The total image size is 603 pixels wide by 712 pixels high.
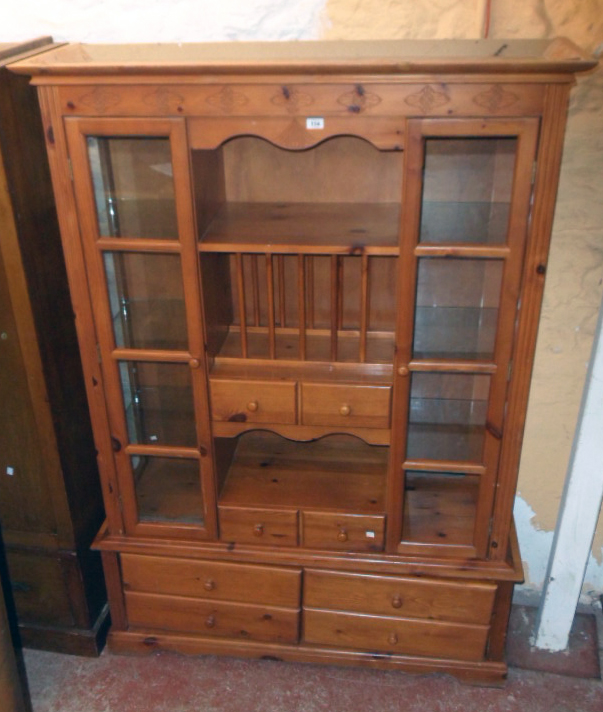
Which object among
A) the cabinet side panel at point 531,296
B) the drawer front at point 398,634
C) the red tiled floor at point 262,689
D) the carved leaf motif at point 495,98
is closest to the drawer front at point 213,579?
the drawer front at point 398,634

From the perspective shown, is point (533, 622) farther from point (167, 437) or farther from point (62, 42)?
point (62, 42)

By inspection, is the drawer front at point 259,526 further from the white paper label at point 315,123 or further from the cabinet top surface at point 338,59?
the cabinet top surface at point 338,59

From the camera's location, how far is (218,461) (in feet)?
6.15

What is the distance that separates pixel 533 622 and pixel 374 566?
0.72 metres

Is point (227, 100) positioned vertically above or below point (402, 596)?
above

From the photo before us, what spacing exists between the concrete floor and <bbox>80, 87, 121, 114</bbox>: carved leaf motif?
1.60 m

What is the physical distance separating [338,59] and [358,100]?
0.30 ft

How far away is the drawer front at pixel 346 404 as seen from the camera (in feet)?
5.50

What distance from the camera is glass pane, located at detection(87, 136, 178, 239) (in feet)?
4.96

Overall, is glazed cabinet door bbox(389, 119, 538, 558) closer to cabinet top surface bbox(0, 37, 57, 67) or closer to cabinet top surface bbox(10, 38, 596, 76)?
cabinet top surface bbox(10, 38, 596, 76)

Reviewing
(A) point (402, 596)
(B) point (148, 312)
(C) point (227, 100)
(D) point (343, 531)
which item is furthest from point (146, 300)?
(A) point (402, 596)

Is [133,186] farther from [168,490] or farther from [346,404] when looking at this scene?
[168,490]

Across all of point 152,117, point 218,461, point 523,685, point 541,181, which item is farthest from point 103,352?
point 523,685

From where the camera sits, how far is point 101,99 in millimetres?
1435
